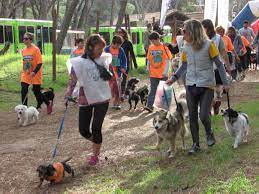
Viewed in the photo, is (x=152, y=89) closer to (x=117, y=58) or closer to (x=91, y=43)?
(x=117, y=58)

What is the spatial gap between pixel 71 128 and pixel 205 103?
4.30 metres

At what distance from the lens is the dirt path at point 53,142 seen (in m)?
6.61

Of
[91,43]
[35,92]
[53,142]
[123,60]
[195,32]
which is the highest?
[195,32]

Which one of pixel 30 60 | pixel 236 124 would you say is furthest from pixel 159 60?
pixel 236 124

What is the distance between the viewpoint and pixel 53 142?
8.84 metres

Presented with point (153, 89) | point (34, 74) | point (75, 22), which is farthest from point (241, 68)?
point (75, 22)

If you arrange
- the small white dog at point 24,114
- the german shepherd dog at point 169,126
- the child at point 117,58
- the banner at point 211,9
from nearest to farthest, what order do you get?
the german shepherd dog at point 169,126, the small white dog at point 24,114, the child at point 117,58, the banner at point 211,9

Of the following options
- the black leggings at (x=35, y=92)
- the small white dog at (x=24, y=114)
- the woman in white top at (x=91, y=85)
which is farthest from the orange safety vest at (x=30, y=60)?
the woman in white top at (x=91, y=85)

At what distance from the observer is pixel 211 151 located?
6.90 metres

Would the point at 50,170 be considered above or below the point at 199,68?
below

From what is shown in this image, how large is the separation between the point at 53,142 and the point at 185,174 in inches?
138

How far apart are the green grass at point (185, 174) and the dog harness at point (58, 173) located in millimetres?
274

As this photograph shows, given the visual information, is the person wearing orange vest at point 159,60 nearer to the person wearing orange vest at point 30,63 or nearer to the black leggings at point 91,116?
the person wearing orange vest at point 30,63

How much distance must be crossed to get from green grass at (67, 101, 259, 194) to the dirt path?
35cm
